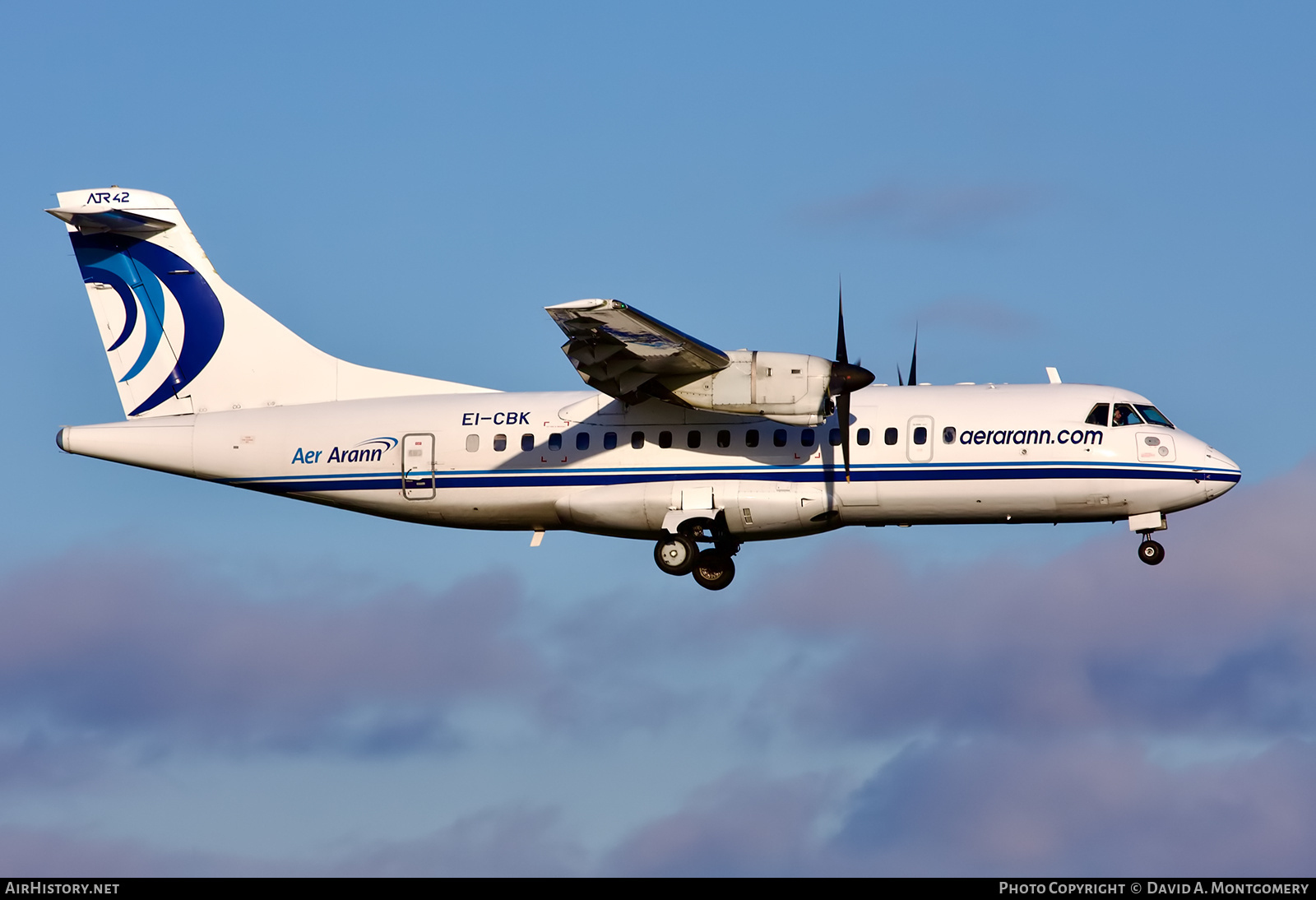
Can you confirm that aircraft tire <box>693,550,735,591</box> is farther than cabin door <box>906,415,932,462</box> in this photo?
Yes

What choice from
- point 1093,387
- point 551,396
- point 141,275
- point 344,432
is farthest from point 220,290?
point 1093,387

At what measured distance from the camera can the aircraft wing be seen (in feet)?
86.1

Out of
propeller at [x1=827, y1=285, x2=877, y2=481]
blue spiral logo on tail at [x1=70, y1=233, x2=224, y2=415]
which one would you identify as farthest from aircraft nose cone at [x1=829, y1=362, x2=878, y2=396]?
blue spiral logo on tail at [x1=70, y1=233, x2=224, y2=415]

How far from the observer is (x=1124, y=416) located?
2827 cm

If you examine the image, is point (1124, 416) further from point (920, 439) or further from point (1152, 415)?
point (920, 439)

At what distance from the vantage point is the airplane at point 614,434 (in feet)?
91.5

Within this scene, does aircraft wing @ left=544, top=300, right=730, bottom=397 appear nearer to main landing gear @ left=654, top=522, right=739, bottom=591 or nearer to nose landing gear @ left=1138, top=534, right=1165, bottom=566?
main landing gear @ left=654, top=522, right=739, bottom=591

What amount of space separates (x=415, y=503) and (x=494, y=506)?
1.41 m

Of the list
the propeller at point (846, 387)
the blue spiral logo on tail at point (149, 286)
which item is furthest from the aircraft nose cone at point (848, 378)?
the blue spiral logo on tail at point (149, 286)

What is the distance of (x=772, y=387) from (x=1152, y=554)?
6.92 m

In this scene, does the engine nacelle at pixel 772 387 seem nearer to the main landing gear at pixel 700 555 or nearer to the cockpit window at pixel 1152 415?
the main landing gear at pixel 700 555

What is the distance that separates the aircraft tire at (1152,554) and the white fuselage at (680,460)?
712mm

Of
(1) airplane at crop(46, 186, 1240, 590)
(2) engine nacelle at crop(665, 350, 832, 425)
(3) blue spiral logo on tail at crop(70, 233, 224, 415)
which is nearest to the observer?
(2) engine nacelle at crop(665, 350, 832, 425)

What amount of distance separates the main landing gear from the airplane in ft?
Result: 0.11
